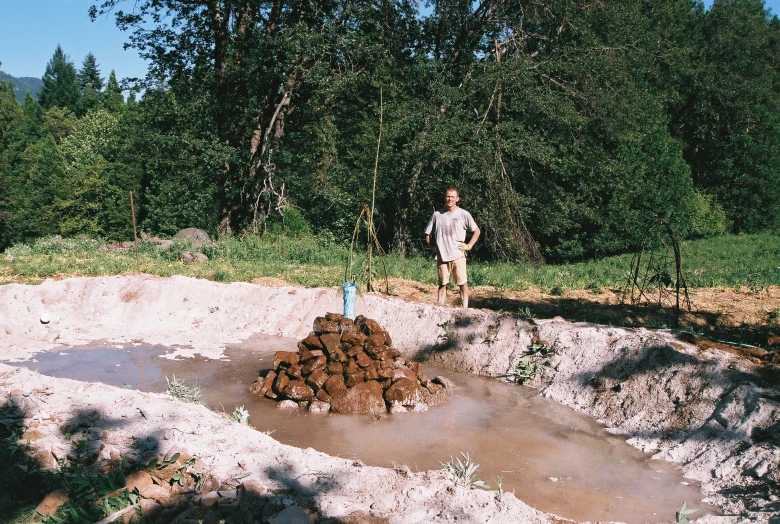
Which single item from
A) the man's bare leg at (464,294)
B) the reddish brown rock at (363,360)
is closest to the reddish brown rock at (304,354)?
the reddish brown rock at (363,360)

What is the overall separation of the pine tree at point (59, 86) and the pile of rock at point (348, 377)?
283 ft

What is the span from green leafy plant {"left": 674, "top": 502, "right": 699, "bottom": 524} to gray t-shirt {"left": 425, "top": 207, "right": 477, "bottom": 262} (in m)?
4.72

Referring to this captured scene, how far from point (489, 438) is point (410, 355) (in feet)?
9.58

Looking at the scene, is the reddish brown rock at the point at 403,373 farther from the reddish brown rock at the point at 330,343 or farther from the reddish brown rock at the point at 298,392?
the reddish brown rock at the point at 298,392

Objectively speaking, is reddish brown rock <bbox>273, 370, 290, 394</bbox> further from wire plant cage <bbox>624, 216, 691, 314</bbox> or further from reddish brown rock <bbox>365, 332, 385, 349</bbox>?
wire plant cage <bbox>624, 216, 691, 314</bbox>

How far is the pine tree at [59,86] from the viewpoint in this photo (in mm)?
85062

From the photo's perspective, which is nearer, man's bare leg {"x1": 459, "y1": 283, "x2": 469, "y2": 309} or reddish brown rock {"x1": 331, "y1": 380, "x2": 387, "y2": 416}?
reddish brown rock {"x1": 331, "y1": 380, "x2": 387, "y2": 416}

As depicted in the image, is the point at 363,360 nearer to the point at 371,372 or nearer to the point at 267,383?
the point at 371,372

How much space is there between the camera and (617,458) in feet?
17.2

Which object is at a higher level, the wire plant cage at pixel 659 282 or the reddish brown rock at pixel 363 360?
the wire plant cage at pixel 659 282

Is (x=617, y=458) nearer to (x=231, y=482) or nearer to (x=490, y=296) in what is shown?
(x=231, y=482)

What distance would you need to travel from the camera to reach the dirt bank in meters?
3.97

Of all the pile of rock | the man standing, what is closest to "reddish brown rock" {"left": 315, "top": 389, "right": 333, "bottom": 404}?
the pile of rock

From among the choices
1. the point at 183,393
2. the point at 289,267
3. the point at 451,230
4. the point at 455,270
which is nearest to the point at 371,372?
the point at 183,393
